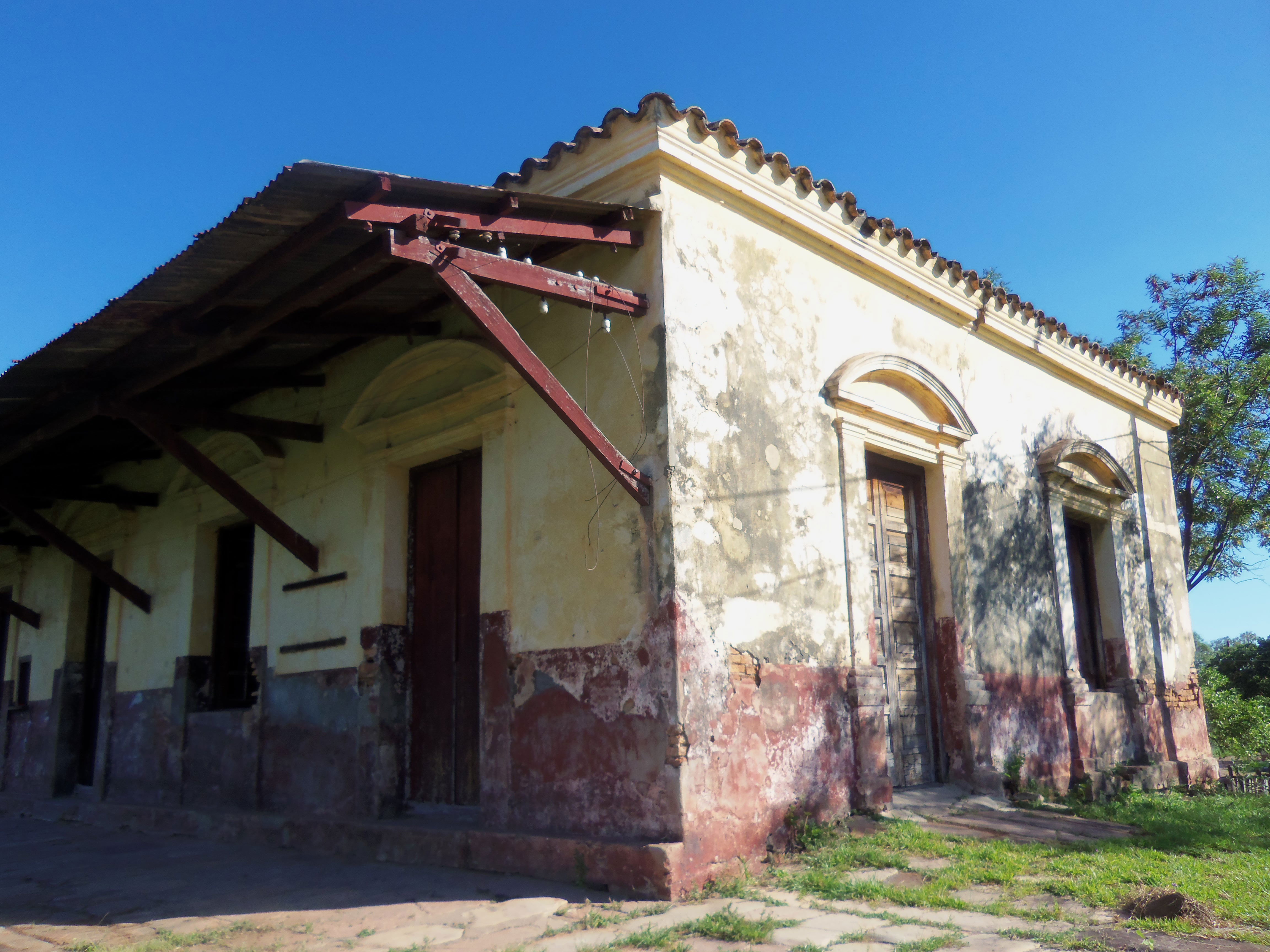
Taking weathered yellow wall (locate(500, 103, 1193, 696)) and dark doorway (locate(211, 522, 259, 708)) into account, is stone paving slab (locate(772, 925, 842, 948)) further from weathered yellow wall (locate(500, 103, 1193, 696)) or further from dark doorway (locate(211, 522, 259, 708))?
dark doorway (locate(211, 522, 259, 708))

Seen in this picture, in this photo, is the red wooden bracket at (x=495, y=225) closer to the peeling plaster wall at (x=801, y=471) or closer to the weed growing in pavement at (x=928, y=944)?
the peeling plaster wall at (x=801, y=471)

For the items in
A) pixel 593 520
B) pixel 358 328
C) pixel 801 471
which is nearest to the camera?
pixel 593 520

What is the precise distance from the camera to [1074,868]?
4.79 metres

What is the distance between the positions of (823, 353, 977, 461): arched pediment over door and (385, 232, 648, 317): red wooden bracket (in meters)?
1.82

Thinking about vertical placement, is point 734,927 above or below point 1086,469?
below

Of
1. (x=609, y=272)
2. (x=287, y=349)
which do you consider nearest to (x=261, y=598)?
(x=287, y=349)

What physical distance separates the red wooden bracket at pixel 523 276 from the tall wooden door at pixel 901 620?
2.73 m

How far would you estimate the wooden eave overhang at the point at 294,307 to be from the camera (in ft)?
14.6

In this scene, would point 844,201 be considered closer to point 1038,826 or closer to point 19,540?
point 1038,826

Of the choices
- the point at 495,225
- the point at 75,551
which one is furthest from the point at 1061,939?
the point at 75,551

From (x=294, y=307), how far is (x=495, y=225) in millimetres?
1322

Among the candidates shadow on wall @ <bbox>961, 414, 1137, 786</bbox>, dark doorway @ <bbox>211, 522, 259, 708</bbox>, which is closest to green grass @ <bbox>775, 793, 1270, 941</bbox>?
shadow on wall @ <bbox>961, 414, 1137, 786</bbox>

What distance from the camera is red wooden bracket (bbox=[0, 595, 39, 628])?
11.0 meters

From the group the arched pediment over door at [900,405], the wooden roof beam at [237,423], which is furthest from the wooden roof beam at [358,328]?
the arched pediment over door at [900,405]
